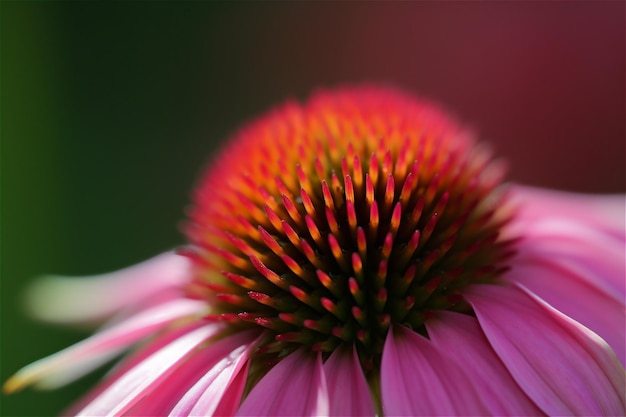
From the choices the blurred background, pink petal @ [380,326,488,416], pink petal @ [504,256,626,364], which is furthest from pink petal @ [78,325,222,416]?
the blurred background

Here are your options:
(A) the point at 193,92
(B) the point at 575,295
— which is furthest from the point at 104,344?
(A) the point at 193,92

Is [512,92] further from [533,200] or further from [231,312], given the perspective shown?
[231,312]

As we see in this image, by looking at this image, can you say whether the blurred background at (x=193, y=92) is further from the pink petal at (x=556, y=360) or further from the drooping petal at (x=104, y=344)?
the pink petal at (x=556, y=360)

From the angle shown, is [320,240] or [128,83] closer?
[320,240]

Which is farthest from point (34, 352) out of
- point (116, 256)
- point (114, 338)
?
point (114, 338)

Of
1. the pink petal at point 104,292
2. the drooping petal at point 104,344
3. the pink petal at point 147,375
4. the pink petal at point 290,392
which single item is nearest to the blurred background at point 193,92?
the pink petal at point 104,292

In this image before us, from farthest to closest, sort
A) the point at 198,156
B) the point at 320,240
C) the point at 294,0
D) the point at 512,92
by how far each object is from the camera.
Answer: the point at 294,0 < the point at 198,156 < the point at 512,92 < the point at 320,240
